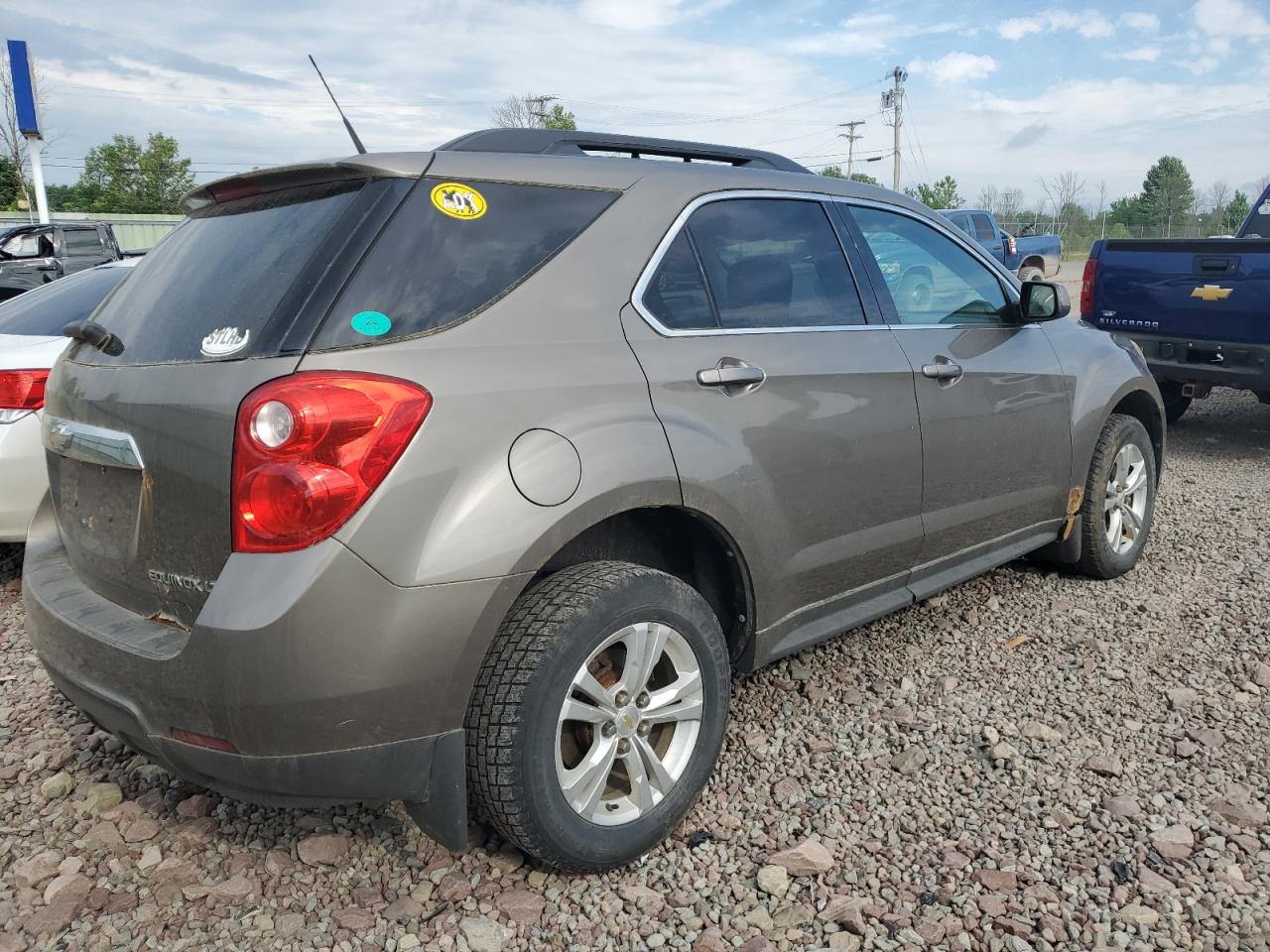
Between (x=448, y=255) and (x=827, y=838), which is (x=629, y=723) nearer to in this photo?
(x=827, y=838)

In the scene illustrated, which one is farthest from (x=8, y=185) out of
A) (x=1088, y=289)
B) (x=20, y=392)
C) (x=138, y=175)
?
(x=1088, y=289)

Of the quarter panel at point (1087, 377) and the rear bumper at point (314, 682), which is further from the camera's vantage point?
the quarter panel at point (1087, 377)

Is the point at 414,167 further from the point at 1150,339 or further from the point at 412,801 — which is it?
the point at 1150,339

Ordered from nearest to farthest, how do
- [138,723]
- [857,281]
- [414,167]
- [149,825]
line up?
[138,723] < [414,167] < [149,825] < [857,281]

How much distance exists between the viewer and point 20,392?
4270 mm

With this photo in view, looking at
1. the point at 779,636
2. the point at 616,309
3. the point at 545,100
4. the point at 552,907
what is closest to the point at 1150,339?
the point at 779,636

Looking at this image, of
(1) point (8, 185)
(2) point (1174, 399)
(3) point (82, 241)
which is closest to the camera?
(2) point (1174, 399)

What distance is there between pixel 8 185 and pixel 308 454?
158 feet

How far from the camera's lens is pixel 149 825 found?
2.78m

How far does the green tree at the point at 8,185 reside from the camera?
1594 inches

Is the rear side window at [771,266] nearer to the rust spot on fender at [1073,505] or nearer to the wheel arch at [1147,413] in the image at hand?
the rust spot on fender at [1073,505]

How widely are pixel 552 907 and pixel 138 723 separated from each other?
40.3 inches

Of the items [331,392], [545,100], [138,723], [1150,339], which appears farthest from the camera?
[545,100]

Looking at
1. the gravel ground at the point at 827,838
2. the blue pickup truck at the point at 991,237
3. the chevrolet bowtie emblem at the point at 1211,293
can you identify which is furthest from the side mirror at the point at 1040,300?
the blue pickup truck at the point at 991,237
